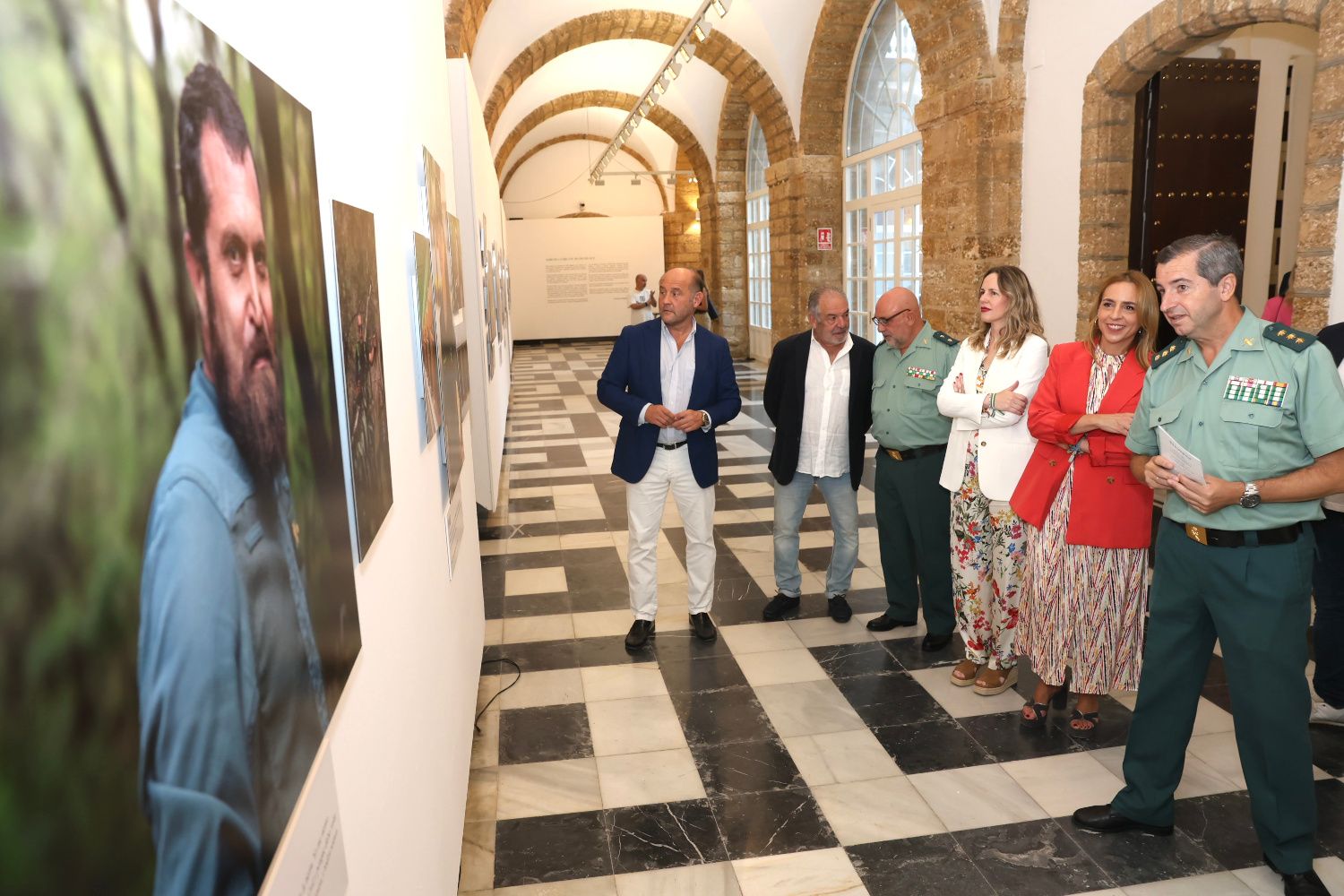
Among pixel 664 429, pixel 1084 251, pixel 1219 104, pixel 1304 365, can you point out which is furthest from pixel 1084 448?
pixel 1219 104

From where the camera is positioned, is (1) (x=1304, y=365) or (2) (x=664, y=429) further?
(2) (x=664, y=429)

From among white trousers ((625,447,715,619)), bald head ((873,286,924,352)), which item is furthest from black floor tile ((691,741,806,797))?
bald head ((873,286,924,352))

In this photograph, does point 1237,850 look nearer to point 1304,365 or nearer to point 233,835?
point 1304,365

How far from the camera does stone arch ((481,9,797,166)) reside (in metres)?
14.7

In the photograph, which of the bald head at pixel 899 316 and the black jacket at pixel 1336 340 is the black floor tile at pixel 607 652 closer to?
the bald head at pixel 899 316

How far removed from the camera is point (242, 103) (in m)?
1.11

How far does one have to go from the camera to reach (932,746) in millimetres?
4031

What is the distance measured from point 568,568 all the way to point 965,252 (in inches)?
194

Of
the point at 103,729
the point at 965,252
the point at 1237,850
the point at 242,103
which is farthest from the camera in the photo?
the point at 965,252

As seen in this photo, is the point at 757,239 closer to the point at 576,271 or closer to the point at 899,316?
the point at 576,271

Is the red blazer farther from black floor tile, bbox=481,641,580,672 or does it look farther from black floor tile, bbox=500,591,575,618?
black floor tile, bbox=500,591,575,618

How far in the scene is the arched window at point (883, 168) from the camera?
467 inches

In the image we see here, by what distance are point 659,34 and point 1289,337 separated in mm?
14668

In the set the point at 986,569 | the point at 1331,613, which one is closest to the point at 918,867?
the point at 986,569
